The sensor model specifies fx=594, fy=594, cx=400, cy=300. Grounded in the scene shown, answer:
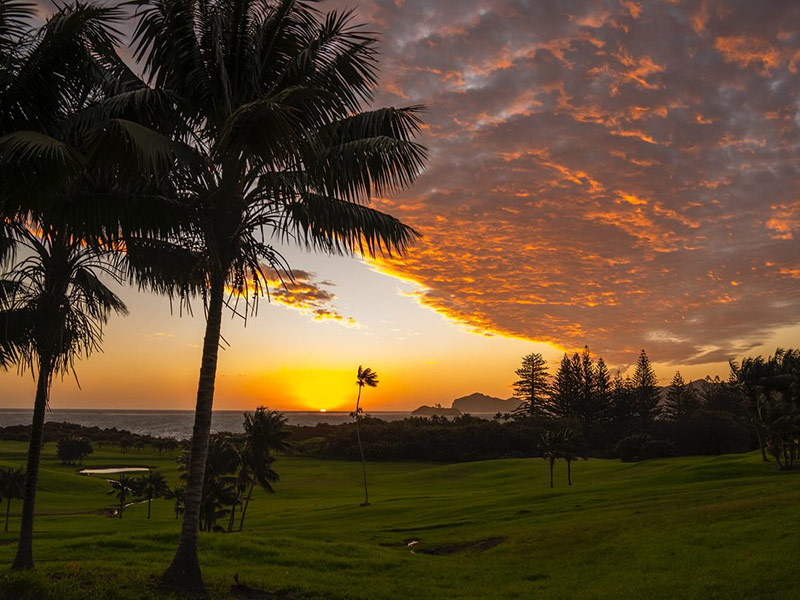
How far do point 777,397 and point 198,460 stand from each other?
54.2 metres

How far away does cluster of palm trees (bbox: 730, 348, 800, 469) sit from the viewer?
44.5 metres

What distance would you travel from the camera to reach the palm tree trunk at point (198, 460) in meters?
13.5

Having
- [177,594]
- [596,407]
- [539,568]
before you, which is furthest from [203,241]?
[596,407]

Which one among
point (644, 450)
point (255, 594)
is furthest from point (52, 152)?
point (644, 450)

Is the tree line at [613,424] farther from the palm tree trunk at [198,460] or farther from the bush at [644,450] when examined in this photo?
the palm tree trunk at [198,460]

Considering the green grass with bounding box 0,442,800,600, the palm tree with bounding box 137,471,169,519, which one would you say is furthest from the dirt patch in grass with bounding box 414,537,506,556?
the palm tree with bounding box 137,471,169,519

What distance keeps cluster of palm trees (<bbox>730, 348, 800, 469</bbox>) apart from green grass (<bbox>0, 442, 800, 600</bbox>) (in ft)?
9.35

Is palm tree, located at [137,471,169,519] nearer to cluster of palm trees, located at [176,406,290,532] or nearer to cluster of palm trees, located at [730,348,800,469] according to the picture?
cluster of palm trees, located at [176,406,290,532]

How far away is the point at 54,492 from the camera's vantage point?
61688mm

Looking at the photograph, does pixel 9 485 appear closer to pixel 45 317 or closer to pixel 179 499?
pixel 179 499

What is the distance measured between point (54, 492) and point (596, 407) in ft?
334

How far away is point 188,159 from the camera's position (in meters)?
12.6

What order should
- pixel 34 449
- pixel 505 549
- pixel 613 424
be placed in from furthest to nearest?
pixel 613 424 → pixel 505 549 → pixel 34 449

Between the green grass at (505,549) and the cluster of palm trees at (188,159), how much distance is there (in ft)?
12.1
